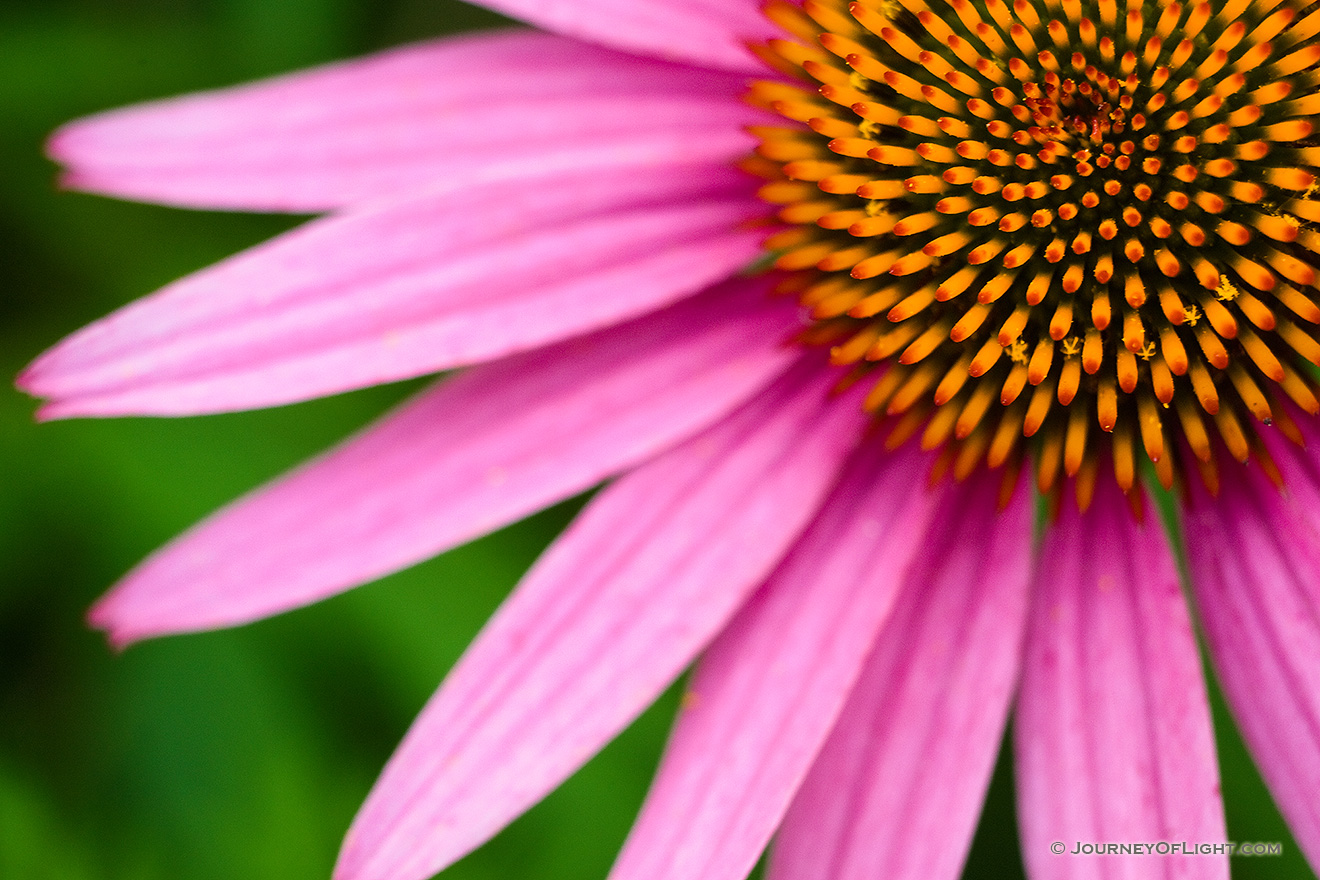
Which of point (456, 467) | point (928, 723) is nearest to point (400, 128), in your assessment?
point (456, 467)

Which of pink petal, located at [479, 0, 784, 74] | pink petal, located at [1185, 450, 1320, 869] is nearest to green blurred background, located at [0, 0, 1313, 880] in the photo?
pink petal, located at [1185, 450, 1320, 869]

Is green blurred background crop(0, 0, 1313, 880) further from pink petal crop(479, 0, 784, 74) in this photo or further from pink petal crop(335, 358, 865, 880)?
pink petal crop(479, 0, 784, 74)

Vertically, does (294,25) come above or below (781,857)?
above

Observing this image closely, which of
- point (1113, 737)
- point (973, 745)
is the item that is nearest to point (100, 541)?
point (973, 745)

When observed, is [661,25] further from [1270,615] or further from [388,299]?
[1270,615]

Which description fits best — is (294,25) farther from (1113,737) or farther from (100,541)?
(1113,737)

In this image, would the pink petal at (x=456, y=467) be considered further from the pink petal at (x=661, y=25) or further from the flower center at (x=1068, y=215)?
the pink petal at (x=661, y=25)

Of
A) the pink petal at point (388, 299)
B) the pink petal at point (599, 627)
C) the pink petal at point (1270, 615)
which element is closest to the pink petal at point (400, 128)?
the pink petal at point (388, 299)
